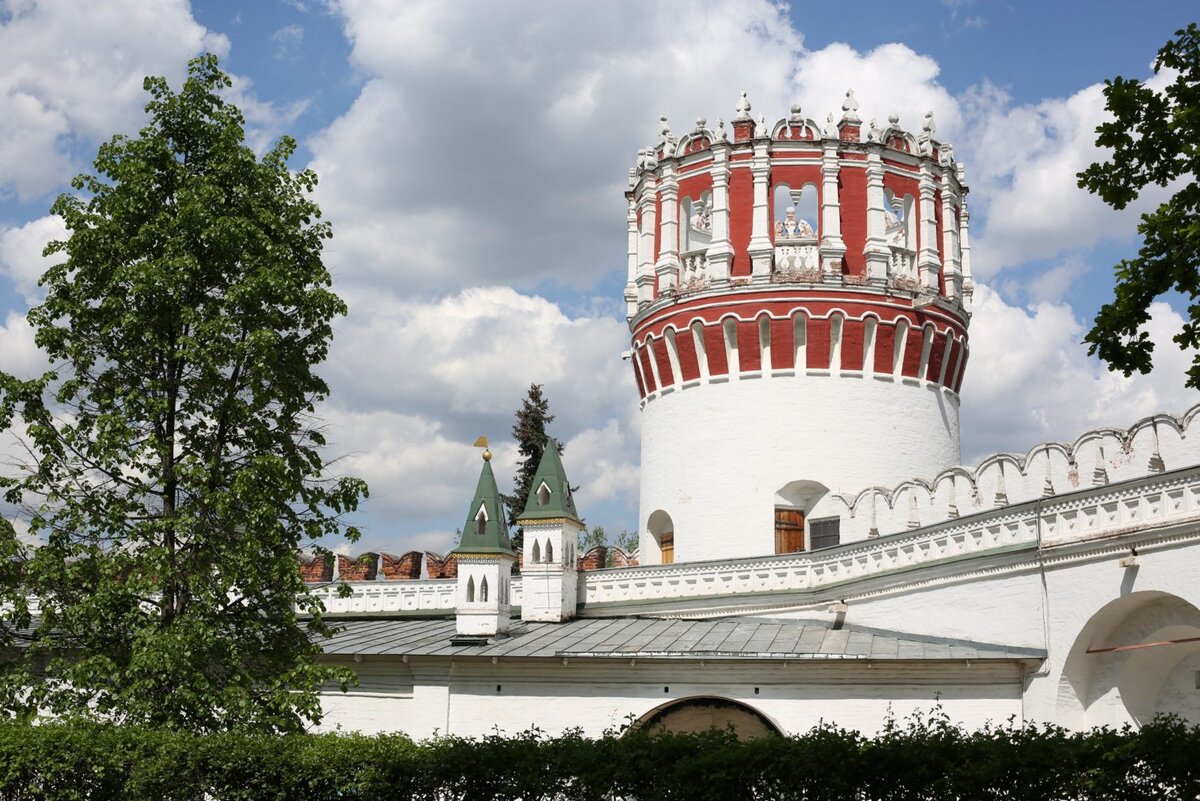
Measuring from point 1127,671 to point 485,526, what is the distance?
12.4 meters

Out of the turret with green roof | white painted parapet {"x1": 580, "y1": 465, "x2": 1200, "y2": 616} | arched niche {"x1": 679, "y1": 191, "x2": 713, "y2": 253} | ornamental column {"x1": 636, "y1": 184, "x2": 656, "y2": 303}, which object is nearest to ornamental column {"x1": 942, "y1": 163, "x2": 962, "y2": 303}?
arched niche {"x1": 679, "y1": 191, "x2": 713, "y2": 253}

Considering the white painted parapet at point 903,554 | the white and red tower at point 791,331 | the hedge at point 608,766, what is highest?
the white and red tower at point 791,331

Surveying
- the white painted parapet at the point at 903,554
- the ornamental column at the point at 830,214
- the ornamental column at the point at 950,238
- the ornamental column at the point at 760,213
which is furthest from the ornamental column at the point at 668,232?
the white painted parapet at the point at 903,554

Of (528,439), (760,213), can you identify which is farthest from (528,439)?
(760,213)

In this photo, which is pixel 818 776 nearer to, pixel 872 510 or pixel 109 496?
pixel 109 496

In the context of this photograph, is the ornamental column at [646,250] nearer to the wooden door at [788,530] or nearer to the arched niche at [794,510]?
the arched niche at [794,510]

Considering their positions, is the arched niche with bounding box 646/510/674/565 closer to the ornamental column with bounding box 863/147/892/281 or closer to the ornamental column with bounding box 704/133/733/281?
the ornamental column with bounding box 704/133/733/281

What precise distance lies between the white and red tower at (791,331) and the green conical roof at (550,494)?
10.5ft

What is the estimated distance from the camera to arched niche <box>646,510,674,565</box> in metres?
29.0

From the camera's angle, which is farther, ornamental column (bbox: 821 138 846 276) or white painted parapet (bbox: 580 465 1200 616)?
ornamental column (bbox: 821 138 846 276)

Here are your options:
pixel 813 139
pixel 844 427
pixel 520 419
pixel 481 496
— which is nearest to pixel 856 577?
pixel 844 427

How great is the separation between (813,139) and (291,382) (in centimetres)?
1607

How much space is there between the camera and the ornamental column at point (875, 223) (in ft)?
90.5

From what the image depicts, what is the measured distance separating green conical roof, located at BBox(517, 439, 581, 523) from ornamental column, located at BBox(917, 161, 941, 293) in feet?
30.4
